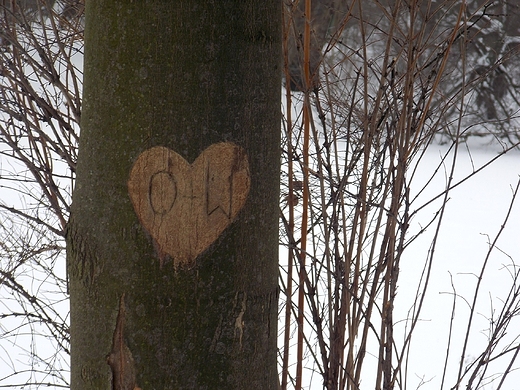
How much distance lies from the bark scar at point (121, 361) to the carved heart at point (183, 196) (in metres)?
0.08

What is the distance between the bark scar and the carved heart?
0.08 metres

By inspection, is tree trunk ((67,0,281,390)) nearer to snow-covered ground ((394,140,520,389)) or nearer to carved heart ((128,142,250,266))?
carved heart ((128,142,250,266))

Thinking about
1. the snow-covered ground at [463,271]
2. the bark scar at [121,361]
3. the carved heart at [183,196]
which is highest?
the snow-covered ground at [463,271]

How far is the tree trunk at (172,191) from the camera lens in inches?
19.8

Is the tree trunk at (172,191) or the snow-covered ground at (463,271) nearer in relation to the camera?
the tree trunk at (172,191)

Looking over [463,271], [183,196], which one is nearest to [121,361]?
[183,196]

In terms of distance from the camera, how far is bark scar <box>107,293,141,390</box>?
1.72 ft

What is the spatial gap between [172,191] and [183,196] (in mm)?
12

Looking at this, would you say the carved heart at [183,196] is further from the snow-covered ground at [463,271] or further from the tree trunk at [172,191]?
the snow-covered ground at [463,271]

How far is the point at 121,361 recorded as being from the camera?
529 millimetres

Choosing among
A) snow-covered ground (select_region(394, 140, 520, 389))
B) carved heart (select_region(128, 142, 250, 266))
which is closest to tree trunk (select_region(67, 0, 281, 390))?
carved heart (select_region(128, 142, 250, 266))

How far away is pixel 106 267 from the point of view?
0.53 metres

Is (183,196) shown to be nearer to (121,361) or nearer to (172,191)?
(172,191)

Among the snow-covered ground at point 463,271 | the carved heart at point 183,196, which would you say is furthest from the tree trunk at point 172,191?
the snow-covered ground at point 463,271
